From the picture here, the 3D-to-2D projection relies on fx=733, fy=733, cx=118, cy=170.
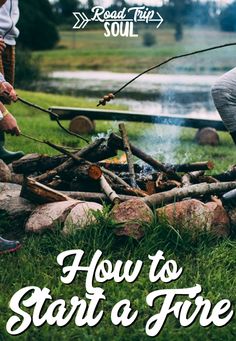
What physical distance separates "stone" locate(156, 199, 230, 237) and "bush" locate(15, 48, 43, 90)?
9.48m

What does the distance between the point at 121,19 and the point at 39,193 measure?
1558 mm

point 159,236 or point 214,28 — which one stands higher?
point 214,28

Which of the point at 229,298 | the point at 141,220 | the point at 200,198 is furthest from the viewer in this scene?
the point at 200,198

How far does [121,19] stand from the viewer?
514 centimetres

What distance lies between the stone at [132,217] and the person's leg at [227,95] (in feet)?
2.65

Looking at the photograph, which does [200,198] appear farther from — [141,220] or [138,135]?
[138,135]

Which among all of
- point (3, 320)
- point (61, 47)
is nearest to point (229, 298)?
point (3, 320)

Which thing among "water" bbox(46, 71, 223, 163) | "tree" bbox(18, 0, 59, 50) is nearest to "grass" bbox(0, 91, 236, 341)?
"water" bbox(46, 71, 223, 163)

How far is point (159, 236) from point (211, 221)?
1.14 ft

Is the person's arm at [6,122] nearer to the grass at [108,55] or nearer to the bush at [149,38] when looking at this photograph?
the grass at [108,55]

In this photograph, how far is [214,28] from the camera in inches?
336

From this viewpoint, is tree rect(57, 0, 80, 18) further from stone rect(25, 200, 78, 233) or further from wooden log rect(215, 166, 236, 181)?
stone rect(25, 200, 78, 233)

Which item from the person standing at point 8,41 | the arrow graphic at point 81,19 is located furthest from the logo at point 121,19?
the person standing at point 8,41

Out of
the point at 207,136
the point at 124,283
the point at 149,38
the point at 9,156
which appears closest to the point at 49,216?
the point at 124,283
